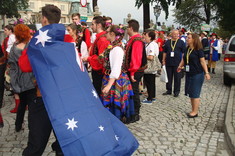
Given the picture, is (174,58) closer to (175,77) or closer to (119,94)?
(175,77)

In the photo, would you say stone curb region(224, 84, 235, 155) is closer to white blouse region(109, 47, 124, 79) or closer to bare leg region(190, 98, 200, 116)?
bare leg region(190, 98, 200, 116)

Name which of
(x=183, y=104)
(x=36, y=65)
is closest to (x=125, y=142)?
(x=36, y=65)

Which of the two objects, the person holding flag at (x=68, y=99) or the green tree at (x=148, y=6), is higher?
the green tree at (x=148, y=6)

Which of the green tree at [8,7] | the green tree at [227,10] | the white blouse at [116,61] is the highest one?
the green tree at [8,7]

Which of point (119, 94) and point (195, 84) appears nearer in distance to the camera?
point (119, 94)

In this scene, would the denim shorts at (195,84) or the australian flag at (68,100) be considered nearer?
the australian flag at (68,100)

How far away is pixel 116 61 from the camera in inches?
161

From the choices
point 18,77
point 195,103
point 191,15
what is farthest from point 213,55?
point 191,15

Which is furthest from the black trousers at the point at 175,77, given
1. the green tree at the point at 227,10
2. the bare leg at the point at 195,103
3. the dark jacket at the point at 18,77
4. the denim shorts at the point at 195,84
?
the green tree at the point at 227,10

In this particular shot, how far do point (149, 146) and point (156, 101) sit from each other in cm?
311

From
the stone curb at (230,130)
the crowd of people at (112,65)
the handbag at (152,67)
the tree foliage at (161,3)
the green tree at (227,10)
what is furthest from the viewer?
the green tree at (227,10)

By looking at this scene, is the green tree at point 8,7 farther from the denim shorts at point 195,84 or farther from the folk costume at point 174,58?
the denim shorts at point 195,84

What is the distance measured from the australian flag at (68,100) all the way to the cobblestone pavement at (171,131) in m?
1.57

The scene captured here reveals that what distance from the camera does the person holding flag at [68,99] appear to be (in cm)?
229
